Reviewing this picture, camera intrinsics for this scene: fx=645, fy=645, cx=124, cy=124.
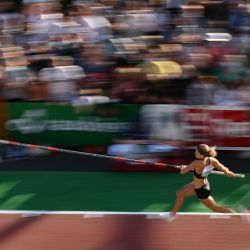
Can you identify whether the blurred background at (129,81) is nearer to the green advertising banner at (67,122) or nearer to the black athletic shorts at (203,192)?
the green advertising banner at (67,122)

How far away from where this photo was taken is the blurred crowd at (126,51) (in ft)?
39.2

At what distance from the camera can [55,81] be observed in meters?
12.2

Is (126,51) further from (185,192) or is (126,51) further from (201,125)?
(185,192)

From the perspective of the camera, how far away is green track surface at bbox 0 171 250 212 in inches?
388

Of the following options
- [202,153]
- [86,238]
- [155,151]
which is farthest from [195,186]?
[155,151]

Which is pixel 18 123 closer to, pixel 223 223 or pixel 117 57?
pixel 117 57

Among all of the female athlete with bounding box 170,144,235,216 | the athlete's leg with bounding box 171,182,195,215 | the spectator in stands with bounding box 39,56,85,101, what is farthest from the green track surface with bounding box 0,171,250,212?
the spectator in stands with bounding box 39,56,85,101

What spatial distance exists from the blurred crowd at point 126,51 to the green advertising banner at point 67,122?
204mm

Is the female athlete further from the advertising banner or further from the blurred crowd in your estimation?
the blurred crowd

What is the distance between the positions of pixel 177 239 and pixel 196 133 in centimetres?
314

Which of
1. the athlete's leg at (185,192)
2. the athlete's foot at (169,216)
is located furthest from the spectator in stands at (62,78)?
the athlete's leg at (185,192)

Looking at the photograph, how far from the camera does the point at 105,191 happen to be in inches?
410

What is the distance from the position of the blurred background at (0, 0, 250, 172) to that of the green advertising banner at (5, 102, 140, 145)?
0.7 inches

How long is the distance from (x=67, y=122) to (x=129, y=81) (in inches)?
54.5
